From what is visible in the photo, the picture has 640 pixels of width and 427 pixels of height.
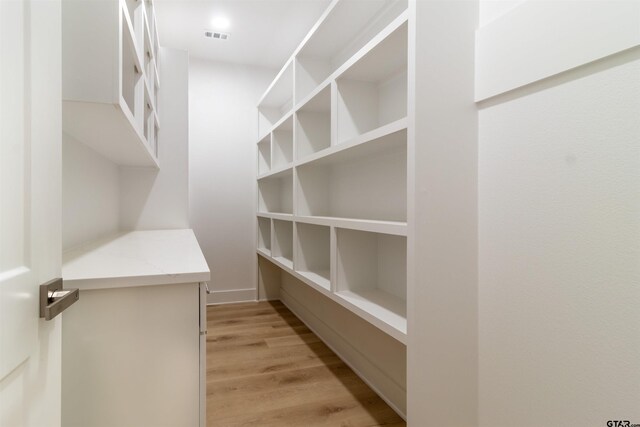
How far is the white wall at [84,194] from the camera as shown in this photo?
1.41m

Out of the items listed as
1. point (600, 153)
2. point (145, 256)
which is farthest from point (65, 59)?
point (600, 153)

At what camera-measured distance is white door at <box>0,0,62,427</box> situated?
46 centimetres

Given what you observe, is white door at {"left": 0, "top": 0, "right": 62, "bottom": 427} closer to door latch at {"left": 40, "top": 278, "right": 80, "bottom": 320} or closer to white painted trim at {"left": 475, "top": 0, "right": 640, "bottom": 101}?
door latch at {"left": 40, "top": 278, "right": 80, "bottom": 320}

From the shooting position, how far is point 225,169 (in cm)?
357

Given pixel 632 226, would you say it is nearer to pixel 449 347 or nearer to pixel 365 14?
pixel 449 347

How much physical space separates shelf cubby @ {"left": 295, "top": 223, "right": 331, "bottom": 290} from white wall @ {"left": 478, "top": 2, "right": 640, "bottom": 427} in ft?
4.42

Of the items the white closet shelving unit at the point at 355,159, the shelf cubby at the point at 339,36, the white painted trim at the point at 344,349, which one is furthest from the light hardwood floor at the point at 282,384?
the shelf cubby at the point at 339,36

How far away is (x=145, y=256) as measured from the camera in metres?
1.27

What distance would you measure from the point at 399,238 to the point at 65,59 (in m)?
1.47

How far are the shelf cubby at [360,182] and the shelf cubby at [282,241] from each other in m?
0.74

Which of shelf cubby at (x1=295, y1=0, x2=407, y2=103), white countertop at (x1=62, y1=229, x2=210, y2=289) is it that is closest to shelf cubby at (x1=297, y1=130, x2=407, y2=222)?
shelf cubby at (x1=295, y1=0, x2=407, y2=103)

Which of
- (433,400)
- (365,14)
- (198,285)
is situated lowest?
(433,400)

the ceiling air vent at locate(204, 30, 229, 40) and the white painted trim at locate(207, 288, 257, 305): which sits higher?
the ceiling air vent at locate(204, 30, 229, 40)

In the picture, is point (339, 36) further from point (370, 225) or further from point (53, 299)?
point (53, 299)
